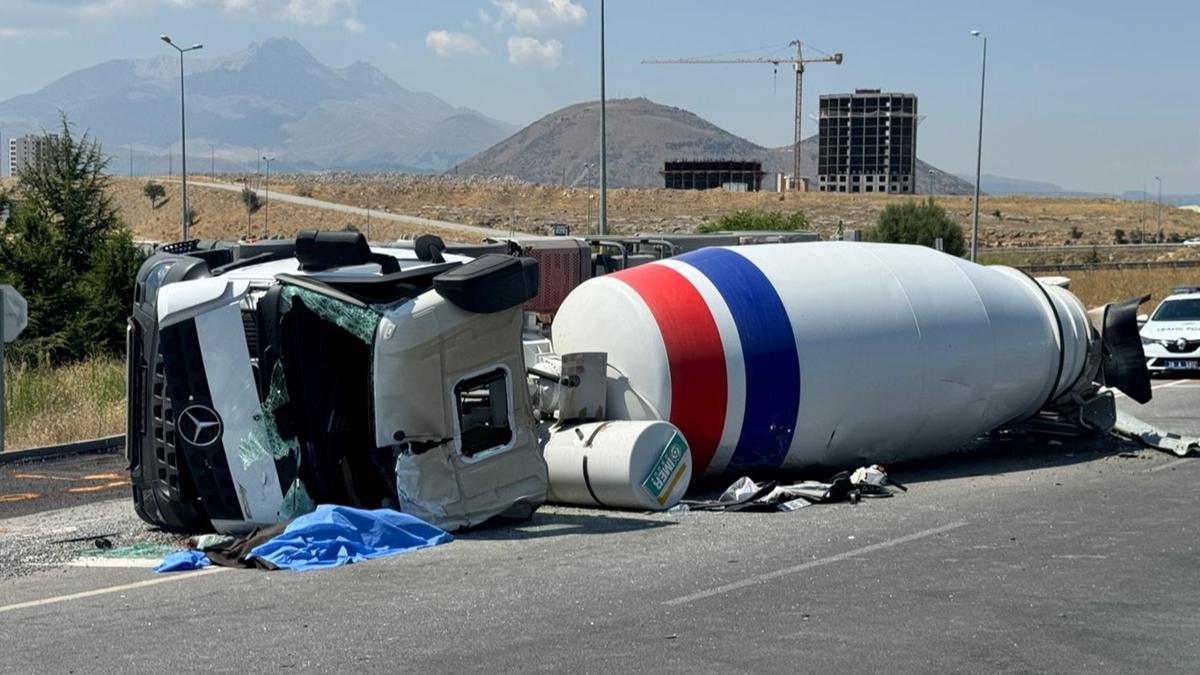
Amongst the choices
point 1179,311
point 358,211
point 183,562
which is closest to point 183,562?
point 183,562

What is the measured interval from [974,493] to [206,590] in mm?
6866

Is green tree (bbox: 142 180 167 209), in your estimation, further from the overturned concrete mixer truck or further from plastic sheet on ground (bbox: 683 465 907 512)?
plastic sheet on ground (bbox: 683 465 907 512)

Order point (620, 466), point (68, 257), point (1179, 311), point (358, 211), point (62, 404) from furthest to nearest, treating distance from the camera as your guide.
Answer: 1. point (358, 211)
2. point (68, 257)
3. point (1179, 311)
4. point (62, 404)
5. point (620, 466)

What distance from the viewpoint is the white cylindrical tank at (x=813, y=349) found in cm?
1380

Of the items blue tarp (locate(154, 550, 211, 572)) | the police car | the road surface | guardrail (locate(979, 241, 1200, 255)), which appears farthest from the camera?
the road surface

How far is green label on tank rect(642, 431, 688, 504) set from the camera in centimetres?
1274

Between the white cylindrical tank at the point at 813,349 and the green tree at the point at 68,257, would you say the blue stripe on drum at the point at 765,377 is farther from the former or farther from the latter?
the green tree at the point at 68,257

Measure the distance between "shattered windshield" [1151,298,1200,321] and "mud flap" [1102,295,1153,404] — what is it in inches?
487

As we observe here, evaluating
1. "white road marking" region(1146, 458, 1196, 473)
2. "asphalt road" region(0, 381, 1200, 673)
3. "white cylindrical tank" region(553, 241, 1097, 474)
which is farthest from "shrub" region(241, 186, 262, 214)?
"asphalt road" region(0, 381, 1200, 673)

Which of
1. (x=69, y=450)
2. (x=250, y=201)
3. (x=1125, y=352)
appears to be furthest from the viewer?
(x=250, y=201)

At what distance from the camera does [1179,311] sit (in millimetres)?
28719

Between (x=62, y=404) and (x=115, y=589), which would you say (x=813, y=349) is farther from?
(x=62, y=404)

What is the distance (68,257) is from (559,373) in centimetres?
2535

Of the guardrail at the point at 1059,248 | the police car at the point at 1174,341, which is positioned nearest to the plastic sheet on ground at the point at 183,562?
the police car at the point at 1174,341
